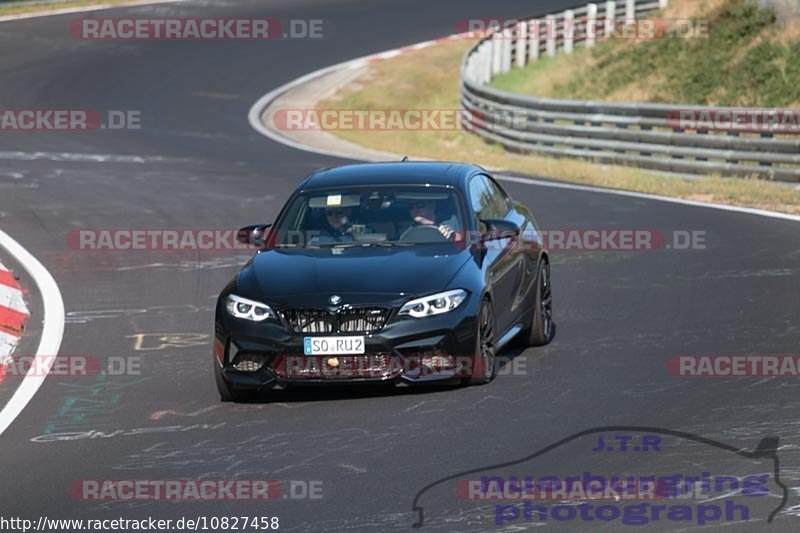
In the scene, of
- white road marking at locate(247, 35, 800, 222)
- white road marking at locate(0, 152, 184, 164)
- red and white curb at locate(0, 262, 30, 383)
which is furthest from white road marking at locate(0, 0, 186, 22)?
red and white curb at locate(0, 262, 30, 383)

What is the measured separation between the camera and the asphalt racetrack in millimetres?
8367

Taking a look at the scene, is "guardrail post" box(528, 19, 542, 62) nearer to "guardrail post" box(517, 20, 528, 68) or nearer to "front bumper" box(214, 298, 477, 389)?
"guardrail post" box(517, 20, 528, 68)

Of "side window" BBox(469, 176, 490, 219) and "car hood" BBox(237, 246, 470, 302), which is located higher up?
"side window" BBox(469, 176, 490, 219)

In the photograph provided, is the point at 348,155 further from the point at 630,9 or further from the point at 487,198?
the point at 487,198

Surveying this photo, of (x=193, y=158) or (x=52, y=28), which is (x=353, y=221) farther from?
(x=52, y=28)

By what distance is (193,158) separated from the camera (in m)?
26.6

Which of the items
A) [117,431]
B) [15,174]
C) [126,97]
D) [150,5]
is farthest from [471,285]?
[150,5]

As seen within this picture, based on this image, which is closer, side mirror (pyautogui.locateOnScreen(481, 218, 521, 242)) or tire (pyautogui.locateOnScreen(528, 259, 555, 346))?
side mirror (pyautogui.locateOnScreen(481, 218, 521, 242))

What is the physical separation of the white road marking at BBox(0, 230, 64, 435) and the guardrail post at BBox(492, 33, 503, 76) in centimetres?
2055

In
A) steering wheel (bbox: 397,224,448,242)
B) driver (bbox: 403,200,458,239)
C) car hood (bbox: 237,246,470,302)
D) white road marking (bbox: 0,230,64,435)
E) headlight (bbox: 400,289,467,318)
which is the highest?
driver (bbox: 403,200,458,239)

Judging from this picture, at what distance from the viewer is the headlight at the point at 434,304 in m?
10.4

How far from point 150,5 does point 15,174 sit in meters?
24.0

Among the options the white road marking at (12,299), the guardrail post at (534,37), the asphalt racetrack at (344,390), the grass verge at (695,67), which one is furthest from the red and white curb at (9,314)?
the guardrail post at (534,37)

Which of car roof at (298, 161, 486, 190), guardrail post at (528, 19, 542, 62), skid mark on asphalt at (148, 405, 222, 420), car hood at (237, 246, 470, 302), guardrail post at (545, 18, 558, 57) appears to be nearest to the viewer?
skid mark on asphalt at (148, 405, 222, 420)
